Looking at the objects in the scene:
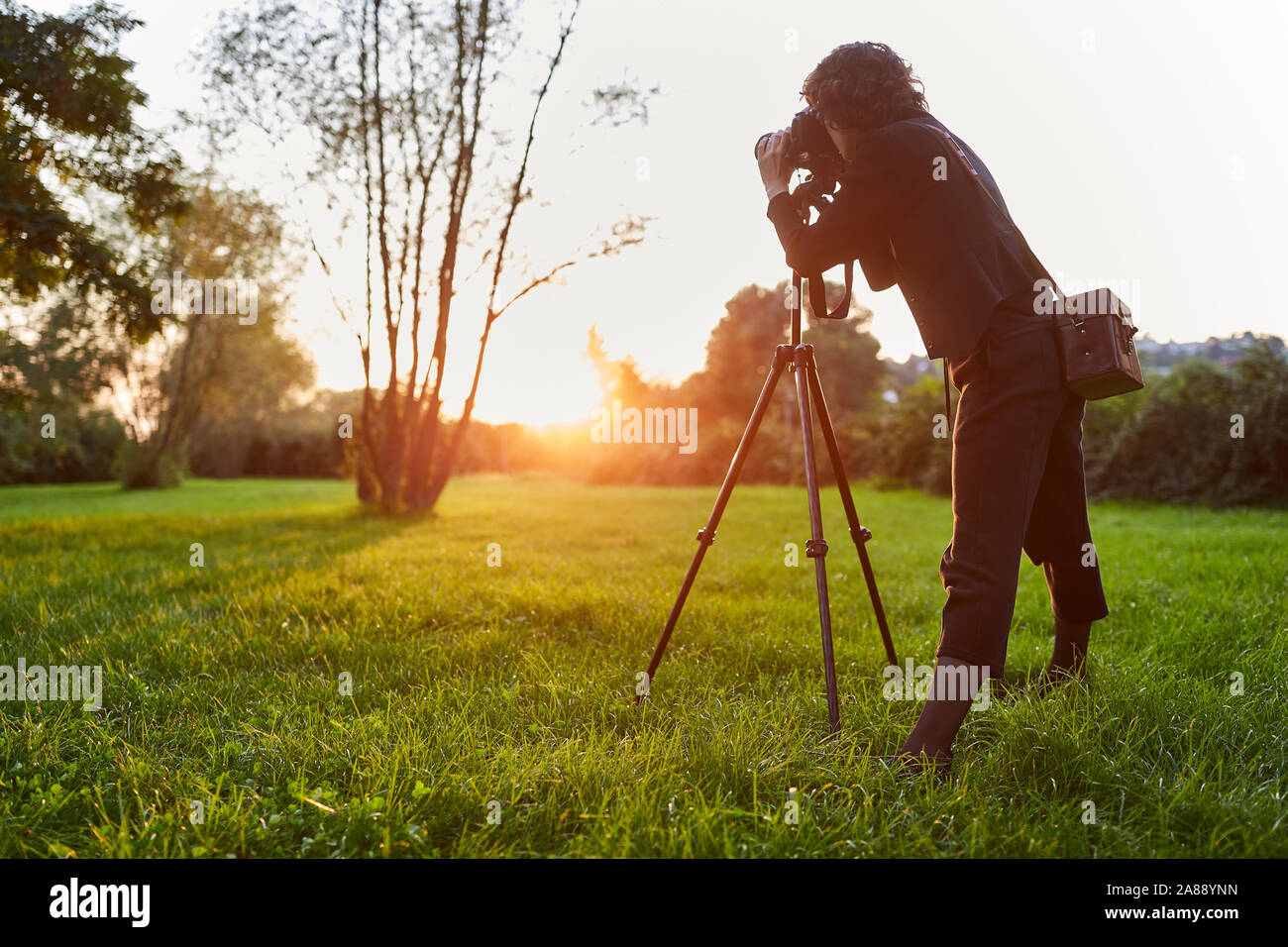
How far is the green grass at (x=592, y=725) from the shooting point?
1873 millimetres

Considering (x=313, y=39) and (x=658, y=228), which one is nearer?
(x=313, y=39)

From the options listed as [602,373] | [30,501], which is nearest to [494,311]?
[30,501]

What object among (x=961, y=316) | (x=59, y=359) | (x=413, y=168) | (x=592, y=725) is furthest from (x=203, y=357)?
(x=961, y=316)

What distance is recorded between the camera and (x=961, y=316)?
2152 millimetres

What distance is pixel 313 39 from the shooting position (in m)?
9.77

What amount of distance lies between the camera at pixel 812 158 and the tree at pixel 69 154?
25.2ft

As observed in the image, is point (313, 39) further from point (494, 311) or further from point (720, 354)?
point (720, 354)

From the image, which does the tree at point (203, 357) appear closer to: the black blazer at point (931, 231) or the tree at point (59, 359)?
the tree at point (59, 359)

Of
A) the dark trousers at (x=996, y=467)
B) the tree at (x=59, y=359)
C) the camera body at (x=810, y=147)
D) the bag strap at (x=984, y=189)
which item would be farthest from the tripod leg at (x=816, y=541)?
the tree at (x=59, y=359)

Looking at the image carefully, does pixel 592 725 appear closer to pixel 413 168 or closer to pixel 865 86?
pixel 865 86

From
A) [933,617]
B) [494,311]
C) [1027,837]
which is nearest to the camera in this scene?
[1027,837]
